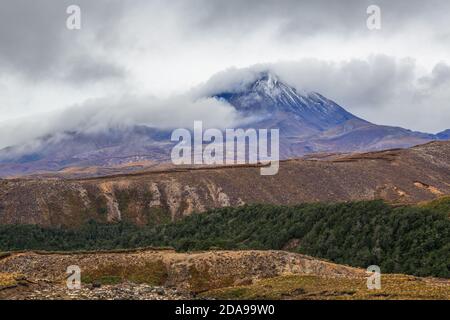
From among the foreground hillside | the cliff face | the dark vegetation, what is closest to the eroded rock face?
the foreground hillside

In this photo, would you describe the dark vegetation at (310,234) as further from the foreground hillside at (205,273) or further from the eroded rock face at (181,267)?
the foreground hillside at (205,273)

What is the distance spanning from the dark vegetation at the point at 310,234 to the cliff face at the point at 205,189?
9.40 metres

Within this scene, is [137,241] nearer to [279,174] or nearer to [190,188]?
[190,188]

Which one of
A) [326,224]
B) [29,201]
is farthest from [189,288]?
[29,201]

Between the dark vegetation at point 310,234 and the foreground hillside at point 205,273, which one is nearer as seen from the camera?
the foreground hillside at point 205,273

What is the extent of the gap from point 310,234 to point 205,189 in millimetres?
60186

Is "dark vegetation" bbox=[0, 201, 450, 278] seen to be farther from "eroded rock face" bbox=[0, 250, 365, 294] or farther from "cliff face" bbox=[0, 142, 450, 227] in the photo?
"cliff face" bbox=[0, 142, 450, 227]

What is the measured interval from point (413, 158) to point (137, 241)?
9551 cm

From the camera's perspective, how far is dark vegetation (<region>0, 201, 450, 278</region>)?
188 ft

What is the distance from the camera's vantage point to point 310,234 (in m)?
74.1

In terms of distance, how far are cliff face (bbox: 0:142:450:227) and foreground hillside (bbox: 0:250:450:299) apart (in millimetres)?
69476

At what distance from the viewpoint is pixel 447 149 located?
561ft

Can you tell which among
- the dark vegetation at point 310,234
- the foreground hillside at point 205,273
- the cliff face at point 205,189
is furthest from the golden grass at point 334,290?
the cliff face at point 205,189

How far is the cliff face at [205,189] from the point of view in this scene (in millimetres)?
117312
